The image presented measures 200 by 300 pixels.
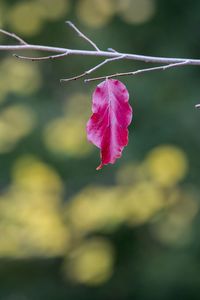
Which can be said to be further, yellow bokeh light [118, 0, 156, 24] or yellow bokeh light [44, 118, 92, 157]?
yellow bokeh light [118, 0, 156, 24]

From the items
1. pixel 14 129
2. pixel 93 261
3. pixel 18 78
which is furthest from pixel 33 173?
pixel 93 261

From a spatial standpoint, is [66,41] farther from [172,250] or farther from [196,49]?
[172,250]

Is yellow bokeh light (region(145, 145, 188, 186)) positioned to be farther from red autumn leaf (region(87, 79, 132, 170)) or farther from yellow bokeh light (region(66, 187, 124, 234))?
red autumn leaf (region(87, 79, 132, 170))

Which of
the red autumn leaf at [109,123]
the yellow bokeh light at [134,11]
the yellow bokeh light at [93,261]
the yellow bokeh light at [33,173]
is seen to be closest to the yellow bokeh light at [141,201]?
the yellow bokeh light at [93,261]

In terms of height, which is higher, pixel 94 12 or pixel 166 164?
pixel 94 12

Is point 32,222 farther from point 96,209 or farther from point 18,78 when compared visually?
point 18,78

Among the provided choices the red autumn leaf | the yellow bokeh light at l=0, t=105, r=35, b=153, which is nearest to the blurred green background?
the yellow bokeh light at l=0, t=105, r=35, b=153
